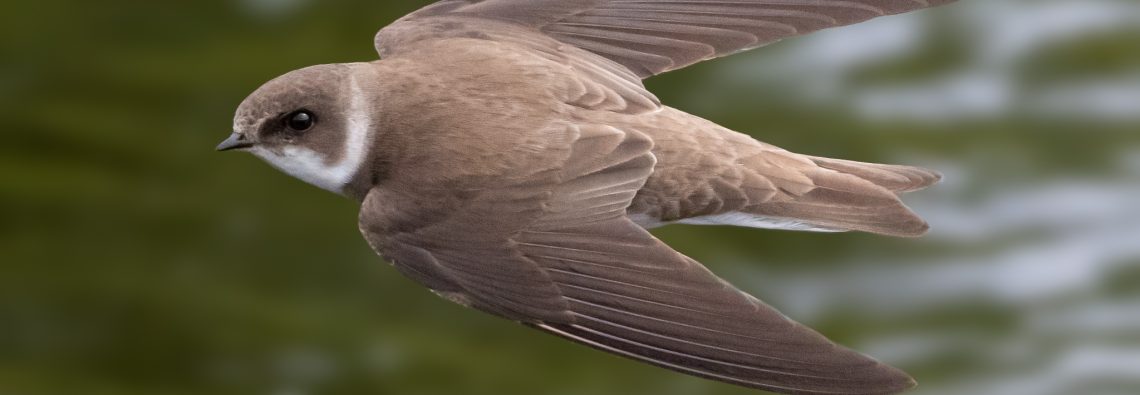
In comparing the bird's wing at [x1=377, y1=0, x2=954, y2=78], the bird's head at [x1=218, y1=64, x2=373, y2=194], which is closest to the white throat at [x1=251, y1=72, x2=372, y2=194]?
the bird's head at [x1=218, y1=64, x2=373, y2=194]

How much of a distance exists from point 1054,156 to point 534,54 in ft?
4.47

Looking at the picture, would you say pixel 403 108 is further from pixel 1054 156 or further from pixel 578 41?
pixel 1054 156

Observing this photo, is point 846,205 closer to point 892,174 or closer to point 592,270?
point 892,174

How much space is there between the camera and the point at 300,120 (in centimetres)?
173

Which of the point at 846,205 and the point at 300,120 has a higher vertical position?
the point at 846,205

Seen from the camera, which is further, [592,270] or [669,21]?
[669,21]

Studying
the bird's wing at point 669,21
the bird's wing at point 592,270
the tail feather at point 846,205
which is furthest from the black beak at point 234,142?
the tail feather at point 846,205

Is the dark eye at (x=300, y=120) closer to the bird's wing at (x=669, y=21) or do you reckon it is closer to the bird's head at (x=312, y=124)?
the bird's head at (x=312, y=124)

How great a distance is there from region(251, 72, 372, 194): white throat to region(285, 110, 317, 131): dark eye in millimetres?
24

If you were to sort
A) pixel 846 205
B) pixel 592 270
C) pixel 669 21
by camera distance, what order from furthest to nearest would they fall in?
pixel 669 21, pixel 846 205, pixel 592 270

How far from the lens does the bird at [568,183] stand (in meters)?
1.61

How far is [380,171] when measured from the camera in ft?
5.89

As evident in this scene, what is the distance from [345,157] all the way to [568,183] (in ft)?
0.85

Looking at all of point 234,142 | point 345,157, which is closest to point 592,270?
point 345,157
